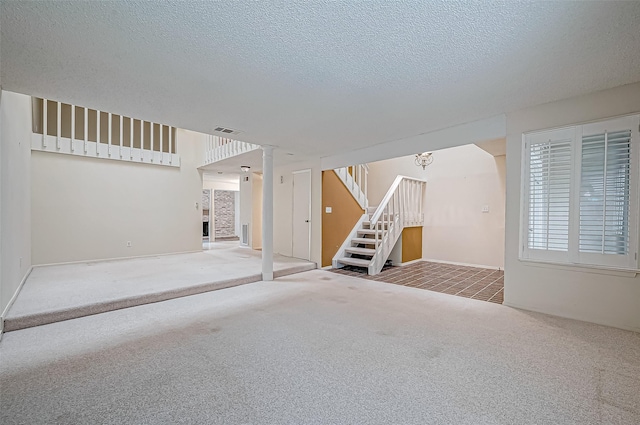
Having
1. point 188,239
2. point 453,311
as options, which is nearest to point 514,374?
point 453,311

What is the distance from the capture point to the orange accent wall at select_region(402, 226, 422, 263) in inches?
259

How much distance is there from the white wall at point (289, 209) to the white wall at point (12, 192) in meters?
4.46

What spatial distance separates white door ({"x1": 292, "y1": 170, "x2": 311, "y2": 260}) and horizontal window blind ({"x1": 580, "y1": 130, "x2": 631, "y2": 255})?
447cm

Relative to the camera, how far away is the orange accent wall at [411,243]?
6590 millimetres

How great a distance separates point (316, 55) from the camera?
2.17 metres

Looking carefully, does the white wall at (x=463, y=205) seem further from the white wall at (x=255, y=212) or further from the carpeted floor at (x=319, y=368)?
the white wall at (x=255, y=212)

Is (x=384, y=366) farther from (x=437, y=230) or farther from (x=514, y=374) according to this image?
(x=437, y=230)

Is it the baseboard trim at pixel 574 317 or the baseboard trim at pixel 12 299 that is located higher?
the baseboard trim at pixel 12 299

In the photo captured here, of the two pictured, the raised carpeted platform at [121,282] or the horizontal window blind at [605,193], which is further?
the raised carpeted platform at [121,282]

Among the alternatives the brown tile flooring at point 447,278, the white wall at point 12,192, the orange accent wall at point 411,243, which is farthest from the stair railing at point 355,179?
the white wall at point 12,192

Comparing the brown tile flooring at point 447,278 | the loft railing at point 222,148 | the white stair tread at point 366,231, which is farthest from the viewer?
the white stair tread at point 366,231

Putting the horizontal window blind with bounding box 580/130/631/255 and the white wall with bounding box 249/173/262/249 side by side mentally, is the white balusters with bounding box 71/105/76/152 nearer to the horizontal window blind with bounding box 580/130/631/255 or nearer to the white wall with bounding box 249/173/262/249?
the white wall with bounding box 249/173/262/249

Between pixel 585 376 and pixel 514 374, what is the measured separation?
48 centimetres

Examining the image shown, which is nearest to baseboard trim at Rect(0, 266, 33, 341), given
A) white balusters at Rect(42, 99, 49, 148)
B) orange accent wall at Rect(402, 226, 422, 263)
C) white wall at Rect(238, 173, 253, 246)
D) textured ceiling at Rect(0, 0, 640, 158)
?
textured ceiling at Rect(0, 0, 640, 158)
